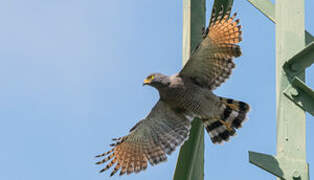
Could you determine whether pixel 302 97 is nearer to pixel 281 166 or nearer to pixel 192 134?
pixel 281 166

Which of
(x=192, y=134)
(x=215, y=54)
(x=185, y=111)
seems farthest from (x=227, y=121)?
(x=192, y=134)

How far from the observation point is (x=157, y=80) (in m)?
4.46

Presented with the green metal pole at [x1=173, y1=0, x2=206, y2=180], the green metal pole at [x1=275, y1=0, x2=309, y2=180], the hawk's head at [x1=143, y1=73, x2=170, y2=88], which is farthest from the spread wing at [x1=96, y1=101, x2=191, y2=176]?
the green metal pole at [x1=275, y1=0, x2=309, y2=180]

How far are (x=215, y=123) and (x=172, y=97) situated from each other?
0.46 meters

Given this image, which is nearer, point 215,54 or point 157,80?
point 215,54

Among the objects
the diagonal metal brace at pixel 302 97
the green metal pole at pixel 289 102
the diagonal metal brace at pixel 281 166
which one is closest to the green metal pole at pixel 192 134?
the diagonal metal brace at pixel 281 166

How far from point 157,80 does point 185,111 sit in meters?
0.36

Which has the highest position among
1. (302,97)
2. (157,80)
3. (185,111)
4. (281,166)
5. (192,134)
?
(157,80)

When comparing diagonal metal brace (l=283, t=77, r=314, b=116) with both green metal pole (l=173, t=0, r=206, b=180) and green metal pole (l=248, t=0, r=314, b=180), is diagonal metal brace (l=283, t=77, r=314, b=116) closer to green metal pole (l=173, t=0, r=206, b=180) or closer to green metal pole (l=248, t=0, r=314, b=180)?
green metal pole (l=248, t=0, r=314, b=180)

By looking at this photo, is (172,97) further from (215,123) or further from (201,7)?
(201,7)

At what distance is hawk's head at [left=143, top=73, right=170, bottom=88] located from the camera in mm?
4434

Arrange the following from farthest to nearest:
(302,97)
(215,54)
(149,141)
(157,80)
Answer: (149,141) < (157,80) < (215,54) < (302,97)

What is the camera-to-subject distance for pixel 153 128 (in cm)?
465

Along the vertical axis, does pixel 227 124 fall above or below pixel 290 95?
above
